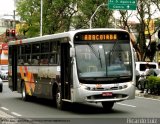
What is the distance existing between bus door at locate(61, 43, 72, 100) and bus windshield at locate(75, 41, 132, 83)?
0.66m

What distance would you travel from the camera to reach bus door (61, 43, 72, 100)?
18.0 meters

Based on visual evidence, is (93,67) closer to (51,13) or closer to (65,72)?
(65,72)

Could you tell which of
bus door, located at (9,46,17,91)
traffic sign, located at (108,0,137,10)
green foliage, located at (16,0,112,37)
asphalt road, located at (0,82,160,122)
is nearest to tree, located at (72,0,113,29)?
green foliage, located at (16,0,112,37)

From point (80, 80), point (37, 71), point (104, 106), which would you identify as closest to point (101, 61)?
point (80, 80)

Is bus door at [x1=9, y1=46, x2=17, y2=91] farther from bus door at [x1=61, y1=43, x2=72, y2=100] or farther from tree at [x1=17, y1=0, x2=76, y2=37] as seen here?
tree at [x1=17, y1=0, x2=76, y2=37]

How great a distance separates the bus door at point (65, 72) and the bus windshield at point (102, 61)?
0.66m

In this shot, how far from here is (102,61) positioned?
17438mm

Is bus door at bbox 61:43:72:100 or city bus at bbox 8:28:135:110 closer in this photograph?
city bus at bbox 8:28:135:110

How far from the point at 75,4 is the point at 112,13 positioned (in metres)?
5.42

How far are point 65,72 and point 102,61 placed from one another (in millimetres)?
1611

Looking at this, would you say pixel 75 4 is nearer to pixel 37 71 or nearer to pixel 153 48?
pixel 153 48

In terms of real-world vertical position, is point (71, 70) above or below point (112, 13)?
below

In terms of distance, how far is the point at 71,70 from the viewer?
17.7 meters

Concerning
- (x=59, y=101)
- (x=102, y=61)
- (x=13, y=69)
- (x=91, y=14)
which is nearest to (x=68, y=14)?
(x=91, y=14)
